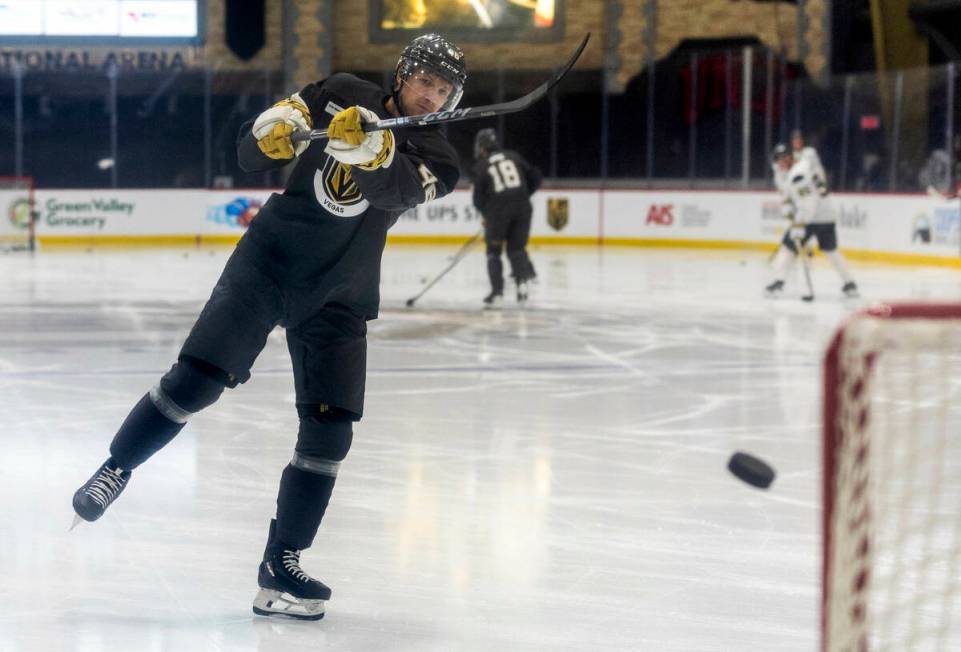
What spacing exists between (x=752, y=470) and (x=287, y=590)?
135 centimetres

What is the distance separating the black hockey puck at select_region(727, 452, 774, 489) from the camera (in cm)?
193

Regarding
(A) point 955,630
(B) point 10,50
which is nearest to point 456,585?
(A) point 955,630

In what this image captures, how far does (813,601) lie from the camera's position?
123 inches

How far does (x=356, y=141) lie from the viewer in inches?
106

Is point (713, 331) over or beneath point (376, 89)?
beneath

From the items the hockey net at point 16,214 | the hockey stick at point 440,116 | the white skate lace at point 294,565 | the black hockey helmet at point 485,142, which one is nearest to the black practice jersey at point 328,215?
the hockey stick at point 440,116

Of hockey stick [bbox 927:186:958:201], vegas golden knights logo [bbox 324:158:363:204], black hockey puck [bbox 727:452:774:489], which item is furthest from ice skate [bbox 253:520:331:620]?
hockey stick [bbox 927:186:958:201]

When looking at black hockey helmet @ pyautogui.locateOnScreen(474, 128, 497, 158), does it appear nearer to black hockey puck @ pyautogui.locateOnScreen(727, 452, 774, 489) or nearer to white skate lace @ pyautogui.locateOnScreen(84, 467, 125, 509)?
white skate lace @ pyautogui.locateOnScreen(84, 467, 125, 509)

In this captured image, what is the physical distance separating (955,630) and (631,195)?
52.1 feet

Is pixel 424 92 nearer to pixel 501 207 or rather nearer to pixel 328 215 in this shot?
pixel 328 215

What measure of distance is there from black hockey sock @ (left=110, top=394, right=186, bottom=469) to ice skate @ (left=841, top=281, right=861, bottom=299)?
8914mm

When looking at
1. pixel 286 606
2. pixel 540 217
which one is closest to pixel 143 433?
pixel 286 606

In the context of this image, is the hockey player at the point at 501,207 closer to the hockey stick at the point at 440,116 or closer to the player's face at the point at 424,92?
the player's face at the point at 424,92

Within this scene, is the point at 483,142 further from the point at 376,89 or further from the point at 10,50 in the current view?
the point at 10,50
